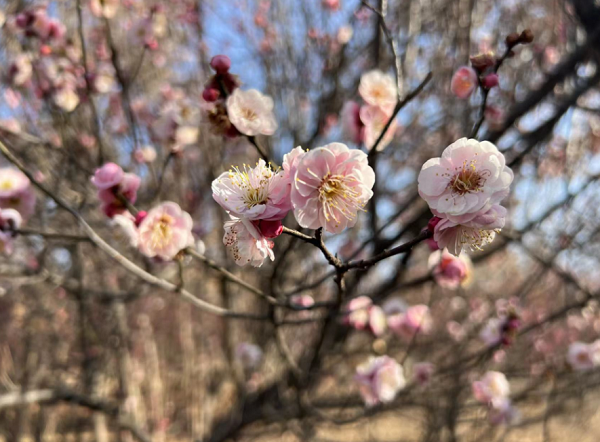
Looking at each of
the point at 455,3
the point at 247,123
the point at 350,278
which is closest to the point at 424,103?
the point at 455,3

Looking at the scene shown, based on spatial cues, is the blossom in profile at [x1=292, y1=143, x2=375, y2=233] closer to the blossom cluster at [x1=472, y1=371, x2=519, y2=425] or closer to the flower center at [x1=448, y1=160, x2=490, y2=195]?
the flower center at [x1=448, y1=160, x2=490, y2=195]

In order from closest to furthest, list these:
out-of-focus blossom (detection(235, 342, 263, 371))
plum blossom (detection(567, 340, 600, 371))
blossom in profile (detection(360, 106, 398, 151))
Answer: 1. blossom in profile (detection(360, 106, 398, 151))
2. plum blossom (detection(567, 340, 600, 371))
3. out-of-focus blossom (detection(235, 342, 263, 371))

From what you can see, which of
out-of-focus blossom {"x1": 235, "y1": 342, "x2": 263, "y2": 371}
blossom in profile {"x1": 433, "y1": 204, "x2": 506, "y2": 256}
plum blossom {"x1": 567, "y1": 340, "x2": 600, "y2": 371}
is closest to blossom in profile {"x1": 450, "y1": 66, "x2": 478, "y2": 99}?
blossom in profile {"x1": 433, "y1": 204, "x2": 506, "y2": 256}

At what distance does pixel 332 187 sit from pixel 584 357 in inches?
118

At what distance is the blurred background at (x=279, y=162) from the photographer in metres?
2.55

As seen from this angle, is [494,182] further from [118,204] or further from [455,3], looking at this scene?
[455,3]

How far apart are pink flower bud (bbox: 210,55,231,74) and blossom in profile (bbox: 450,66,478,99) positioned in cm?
92

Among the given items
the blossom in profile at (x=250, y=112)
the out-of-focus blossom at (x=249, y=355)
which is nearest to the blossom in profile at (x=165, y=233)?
the blossom in profile at (x=250, y=112)

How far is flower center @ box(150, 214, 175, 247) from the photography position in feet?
5.04

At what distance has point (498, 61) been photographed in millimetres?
1509

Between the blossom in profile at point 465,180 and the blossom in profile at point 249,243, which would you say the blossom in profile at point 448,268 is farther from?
the blossom in profile at point 249,243

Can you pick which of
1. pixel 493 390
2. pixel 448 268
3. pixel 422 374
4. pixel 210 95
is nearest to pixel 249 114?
pixel 210 95

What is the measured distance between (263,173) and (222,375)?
4.41 meters

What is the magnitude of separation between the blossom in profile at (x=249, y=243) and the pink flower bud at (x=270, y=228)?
0.01m
